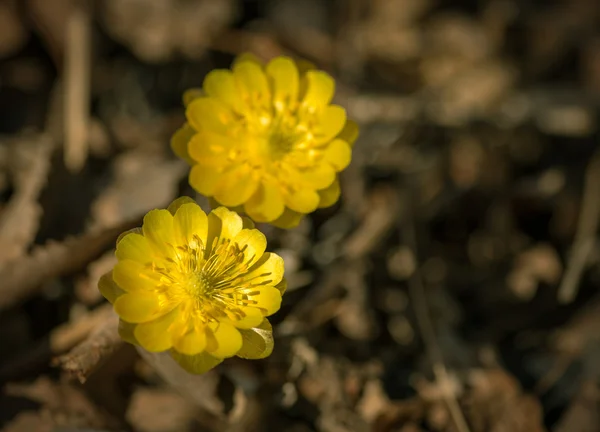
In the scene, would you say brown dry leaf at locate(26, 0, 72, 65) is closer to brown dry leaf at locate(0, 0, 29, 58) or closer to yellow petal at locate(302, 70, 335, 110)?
brown dry leaf at locate(0, 0, 29, 58)

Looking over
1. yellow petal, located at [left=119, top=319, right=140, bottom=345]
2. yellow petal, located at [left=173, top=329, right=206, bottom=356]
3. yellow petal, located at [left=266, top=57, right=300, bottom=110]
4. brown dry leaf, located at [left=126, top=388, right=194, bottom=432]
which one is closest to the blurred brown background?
brown dry leaf, located at [left=126, top=388, right=194, bottom=432]

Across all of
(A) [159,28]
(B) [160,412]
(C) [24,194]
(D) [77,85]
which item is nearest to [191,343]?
(B) [160,412]

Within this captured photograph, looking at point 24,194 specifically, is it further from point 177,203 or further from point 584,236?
point 584,236

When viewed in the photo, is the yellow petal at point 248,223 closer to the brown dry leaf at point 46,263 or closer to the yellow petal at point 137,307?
the yellow petal at point 137,307

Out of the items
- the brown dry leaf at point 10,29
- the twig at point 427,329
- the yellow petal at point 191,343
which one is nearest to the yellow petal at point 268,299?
the yellow petal at point 191,343

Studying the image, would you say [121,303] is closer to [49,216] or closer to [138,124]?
[49,216]
